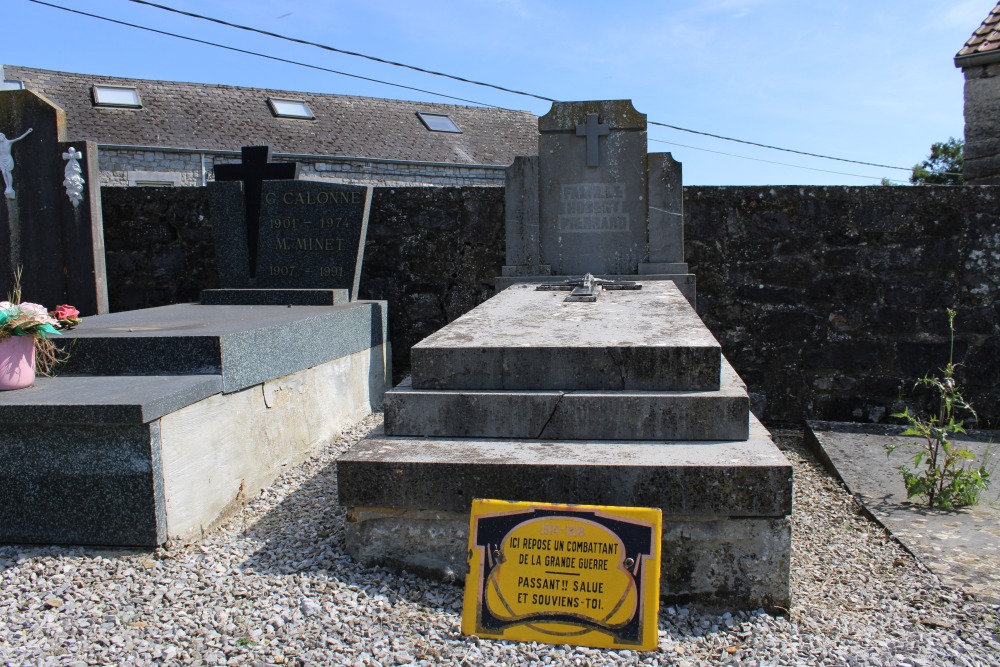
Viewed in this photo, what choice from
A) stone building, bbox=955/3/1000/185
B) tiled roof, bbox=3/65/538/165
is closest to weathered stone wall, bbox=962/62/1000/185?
stone building, bbox=955/3/1000/185

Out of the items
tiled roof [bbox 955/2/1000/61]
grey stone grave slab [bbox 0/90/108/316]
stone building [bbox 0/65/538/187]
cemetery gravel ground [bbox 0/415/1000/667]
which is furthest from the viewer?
stone building [bbox 0/65/538/187]

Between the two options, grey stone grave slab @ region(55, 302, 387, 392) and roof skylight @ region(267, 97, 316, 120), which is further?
roof skylight @ region(267, 97, 316, 120)

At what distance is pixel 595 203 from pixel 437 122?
15846 mm

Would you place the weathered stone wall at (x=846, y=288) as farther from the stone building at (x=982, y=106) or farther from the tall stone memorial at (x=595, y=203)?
the stone building at (x=982, y=106)

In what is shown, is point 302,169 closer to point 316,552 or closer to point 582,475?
point 316,552

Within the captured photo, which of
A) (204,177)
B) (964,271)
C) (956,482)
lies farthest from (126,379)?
(204,177)

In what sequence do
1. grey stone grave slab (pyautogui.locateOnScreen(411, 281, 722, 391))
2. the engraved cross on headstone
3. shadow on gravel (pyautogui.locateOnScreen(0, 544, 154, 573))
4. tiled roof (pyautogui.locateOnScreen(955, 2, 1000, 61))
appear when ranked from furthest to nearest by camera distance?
1. tiled roof (pyautogui.locateOnScreen(955, 2, 1000, 61))
2. the engraved cross on headstone
3. grey stone grave slab (pyautogui.locateOnScreen(411, 281, 722, 391))
4. shadow on gravel (pyautogui.locateOnScreen(0, 544, 154, 573))

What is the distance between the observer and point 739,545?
8.53 feet

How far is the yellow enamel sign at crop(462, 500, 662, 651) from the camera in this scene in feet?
7.74

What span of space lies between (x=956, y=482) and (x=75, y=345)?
13.5ft

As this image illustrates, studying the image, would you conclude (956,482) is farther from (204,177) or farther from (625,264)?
(204,177)

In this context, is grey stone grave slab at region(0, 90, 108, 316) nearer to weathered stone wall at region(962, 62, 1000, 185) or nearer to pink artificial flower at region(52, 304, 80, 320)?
pink artificial flower at region(52, 304, 80, 320)

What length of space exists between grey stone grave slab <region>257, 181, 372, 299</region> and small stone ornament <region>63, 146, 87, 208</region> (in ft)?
3.83

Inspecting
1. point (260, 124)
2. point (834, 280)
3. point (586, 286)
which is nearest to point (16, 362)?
point (586, 286)
